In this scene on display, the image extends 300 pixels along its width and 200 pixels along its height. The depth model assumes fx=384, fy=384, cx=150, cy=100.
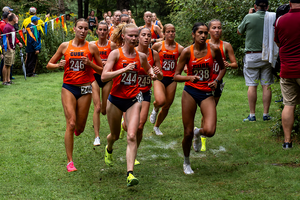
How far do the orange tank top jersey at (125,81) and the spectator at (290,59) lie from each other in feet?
7.87

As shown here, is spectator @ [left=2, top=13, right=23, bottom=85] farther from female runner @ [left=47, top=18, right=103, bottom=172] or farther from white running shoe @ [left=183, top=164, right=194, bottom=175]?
white running shoe @ [left=183, top=164, right=194, bottom=175]

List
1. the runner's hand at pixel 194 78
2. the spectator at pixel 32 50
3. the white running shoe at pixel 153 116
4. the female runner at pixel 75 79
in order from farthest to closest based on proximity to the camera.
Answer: the spectator at pixel 32 50
the white running shoe at pixel 153 116
the female runner at pixel 75 79
the runner's hand at pixel 194 78

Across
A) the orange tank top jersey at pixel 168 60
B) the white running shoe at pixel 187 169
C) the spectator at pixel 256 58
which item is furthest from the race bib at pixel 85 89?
the spectator at pixel 256 58

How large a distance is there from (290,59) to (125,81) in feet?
8.70

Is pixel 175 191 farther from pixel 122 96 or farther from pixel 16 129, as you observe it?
pixel 16 129

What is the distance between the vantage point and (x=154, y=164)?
664 cm

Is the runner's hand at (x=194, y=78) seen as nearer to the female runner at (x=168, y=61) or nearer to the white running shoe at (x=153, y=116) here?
the female runner at (x=168, y=61)

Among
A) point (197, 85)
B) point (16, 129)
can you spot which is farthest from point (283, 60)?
point (16, 129)

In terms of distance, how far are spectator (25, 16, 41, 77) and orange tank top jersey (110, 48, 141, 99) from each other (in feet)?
36.9

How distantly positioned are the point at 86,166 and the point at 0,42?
9.01 meters

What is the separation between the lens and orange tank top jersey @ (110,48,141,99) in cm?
567

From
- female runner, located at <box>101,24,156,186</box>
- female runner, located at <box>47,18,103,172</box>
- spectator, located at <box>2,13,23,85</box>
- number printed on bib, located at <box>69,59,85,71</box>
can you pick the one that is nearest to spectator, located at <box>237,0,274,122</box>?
female runner, located at <box>101,24,156,186</box>

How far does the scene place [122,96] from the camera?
18.6 ft

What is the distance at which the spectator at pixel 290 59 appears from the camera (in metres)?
6.02
